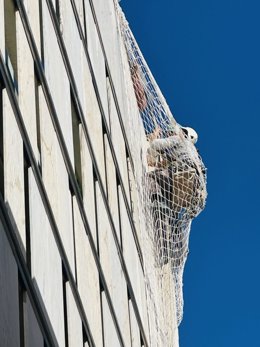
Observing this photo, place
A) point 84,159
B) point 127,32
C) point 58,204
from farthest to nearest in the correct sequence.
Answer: point 127,32, point 84,159, point 58,204

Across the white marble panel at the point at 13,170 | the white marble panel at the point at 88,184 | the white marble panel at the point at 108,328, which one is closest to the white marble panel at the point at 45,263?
the white marble panel at the point at 13,170

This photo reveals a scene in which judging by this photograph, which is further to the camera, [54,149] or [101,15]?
[101,15]

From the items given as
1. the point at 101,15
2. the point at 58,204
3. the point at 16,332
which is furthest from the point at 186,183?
the point at 16,332

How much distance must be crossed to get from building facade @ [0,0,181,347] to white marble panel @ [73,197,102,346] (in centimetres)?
2

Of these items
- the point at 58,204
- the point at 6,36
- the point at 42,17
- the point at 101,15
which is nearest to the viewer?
the point at 6,36

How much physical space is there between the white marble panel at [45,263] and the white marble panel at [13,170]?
1.62ft

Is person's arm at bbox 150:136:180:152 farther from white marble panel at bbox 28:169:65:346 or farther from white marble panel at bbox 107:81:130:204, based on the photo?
white marble panel at bbox 28:169:65:346

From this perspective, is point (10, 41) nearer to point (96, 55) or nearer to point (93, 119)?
point (93, 119)

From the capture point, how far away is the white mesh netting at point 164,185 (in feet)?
107

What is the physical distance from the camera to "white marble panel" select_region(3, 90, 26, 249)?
53.8 feet

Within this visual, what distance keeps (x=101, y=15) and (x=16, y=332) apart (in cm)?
1514

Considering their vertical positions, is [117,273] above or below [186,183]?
below

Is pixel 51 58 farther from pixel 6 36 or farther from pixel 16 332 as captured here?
pixel 16 332

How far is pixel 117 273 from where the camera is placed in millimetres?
25281
